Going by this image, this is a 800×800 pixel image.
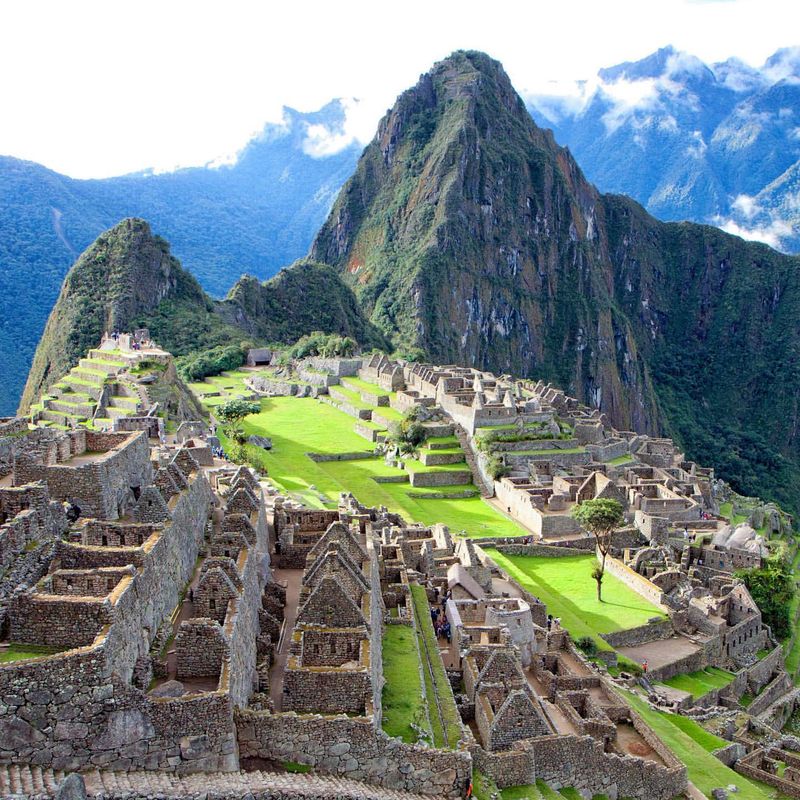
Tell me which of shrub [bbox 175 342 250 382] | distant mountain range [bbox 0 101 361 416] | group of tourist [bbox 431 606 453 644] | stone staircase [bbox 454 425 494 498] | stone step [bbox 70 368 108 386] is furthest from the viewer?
distant mountain range [bbox 0 101 361 416]

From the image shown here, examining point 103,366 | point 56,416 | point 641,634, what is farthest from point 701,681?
point 103,366

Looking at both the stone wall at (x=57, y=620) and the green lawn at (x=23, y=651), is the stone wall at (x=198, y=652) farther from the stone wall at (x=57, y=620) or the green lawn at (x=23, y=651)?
the green lawn at (x=23, y=651)

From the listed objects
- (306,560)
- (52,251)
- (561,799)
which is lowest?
(561,799)

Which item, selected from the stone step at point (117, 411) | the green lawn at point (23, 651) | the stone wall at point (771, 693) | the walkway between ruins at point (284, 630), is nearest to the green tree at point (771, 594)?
the stone wall at point (771, 693)

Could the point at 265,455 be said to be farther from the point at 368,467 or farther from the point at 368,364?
the point at 368,364

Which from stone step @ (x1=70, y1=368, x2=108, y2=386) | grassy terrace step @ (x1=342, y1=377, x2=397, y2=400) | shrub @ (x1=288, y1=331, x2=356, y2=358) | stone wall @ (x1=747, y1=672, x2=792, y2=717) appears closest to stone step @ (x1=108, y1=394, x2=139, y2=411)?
stone step @ (x1=70, y1=368, x2=108, y2=386)

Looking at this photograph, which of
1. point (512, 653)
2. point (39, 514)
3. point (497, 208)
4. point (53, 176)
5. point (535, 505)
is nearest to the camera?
point (39, 514)

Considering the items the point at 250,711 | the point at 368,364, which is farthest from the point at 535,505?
the point at 368,364

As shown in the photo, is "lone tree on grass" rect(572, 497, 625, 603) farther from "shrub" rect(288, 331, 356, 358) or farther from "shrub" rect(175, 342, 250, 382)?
"shrub" rect(288, 331, 356, 358)
